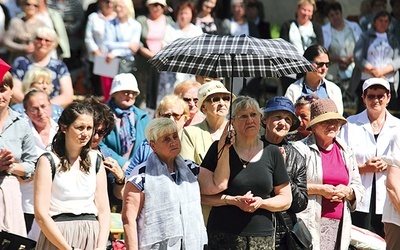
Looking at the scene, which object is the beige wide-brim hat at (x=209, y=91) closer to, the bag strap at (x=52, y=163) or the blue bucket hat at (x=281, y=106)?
the blue bucket hat at (x=281, y=106)

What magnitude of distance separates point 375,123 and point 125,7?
4.74 metres

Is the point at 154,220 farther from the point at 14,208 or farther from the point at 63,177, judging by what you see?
the point at 14,208

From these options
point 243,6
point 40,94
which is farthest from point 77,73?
point 40,94

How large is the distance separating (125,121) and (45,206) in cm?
301

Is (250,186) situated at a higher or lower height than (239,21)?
lower

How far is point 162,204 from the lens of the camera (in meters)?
8.36

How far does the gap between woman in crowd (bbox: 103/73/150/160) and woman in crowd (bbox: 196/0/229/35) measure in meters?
4.33

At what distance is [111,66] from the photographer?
47.0ft

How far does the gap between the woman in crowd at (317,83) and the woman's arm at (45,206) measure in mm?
3932

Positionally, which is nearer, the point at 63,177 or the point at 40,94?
the point at 63,177

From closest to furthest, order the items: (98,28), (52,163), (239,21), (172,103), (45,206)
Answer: (45,206) → (52,163) → (172,103) → (98,28) → (239,21)

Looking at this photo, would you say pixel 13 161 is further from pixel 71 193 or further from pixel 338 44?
pixel 338 44

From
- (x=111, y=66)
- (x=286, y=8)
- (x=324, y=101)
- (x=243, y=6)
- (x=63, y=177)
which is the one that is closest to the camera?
(x=63, y=177)

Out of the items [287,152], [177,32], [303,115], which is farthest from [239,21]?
[287,152]
